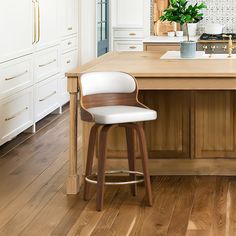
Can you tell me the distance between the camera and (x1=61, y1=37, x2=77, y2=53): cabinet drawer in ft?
26.2

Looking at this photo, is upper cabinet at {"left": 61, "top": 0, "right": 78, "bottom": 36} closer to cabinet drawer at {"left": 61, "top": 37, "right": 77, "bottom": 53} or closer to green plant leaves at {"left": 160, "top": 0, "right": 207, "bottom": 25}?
cabinet drawer at {"left": 61, "top": 37, "right": 77, "bottom": 53}

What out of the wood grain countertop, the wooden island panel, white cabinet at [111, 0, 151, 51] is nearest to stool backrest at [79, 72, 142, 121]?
the wood grain countertop

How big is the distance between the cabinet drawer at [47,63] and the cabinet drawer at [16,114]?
0.32 m

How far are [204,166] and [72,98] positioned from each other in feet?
3.92

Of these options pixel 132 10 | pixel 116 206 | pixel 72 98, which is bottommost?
pixel 116 206

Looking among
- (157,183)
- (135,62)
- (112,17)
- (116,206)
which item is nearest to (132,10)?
(112,17)

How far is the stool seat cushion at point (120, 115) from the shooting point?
4133 millimetres

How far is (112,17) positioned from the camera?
29.7ft

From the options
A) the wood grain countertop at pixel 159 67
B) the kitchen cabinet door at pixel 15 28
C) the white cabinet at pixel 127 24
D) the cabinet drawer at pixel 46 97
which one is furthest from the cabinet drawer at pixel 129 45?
the wood grain countertop at pixel 159 67

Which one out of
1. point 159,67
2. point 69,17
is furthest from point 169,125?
point 69,17

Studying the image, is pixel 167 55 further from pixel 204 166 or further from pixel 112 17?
pixel 112 17

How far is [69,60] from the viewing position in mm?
8367

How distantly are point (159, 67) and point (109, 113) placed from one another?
→ 33.8 inches

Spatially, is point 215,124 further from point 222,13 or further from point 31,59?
point 222,13
